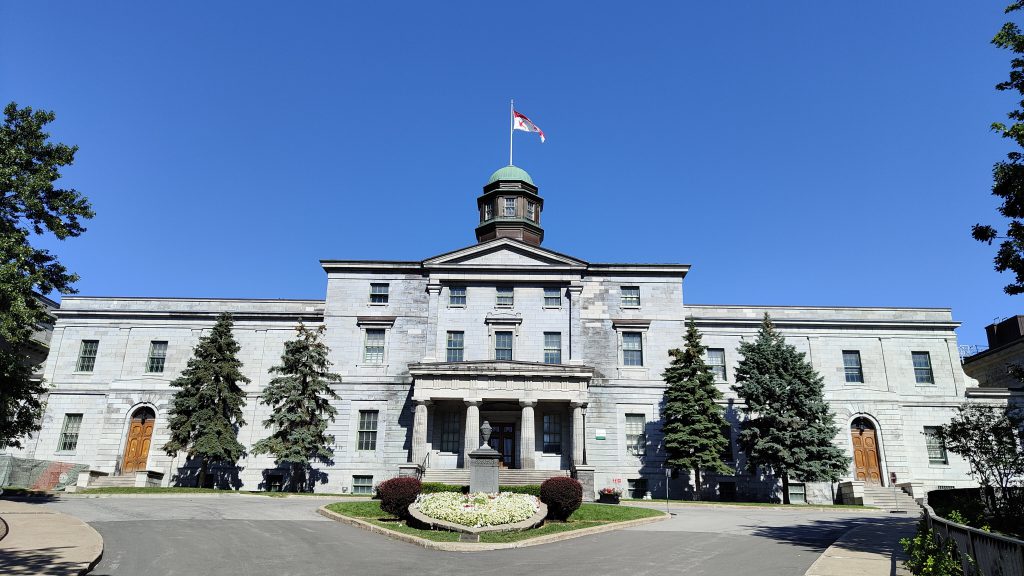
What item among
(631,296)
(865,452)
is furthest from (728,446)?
(631,296)

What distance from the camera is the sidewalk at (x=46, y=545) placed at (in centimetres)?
1114

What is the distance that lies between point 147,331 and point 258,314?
265 inches

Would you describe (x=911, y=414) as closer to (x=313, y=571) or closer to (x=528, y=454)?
(x=528, y=454)

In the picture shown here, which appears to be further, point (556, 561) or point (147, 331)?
point (147, 331)

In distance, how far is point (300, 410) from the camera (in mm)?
32062

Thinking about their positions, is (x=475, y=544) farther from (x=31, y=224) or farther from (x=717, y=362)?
(x=717, y=362)

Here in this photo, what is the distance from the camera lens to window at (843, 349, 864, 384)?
37125mm

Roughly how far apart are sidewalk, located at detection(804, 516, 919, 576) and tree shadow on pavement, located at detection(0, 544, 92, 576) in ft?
44.0

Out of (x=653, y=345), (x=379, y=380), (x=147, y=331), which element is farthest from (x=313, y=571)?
(x=147, y=331)

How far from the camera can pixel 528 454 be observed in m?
31.3

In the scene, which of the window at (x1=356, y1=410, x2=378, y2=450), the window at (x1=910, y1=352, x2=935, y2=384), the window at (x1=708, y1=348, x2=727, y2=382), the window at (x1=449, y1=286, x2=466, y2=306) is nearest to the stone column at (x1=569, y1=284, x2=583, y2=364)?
the window at (x1=449, y1=286, x2=466, y2=306)

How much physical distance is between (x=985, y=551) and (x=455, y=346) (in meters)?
29.7

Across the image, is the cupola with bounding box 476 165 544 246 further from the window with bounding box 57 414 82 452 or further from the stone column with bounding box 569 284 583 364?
the window with bounding box 57 414 82 452

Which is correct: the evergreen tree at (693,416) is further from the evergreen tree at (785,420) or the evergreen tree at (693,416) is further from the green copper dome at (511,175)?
the green copper dome at (511,175)
